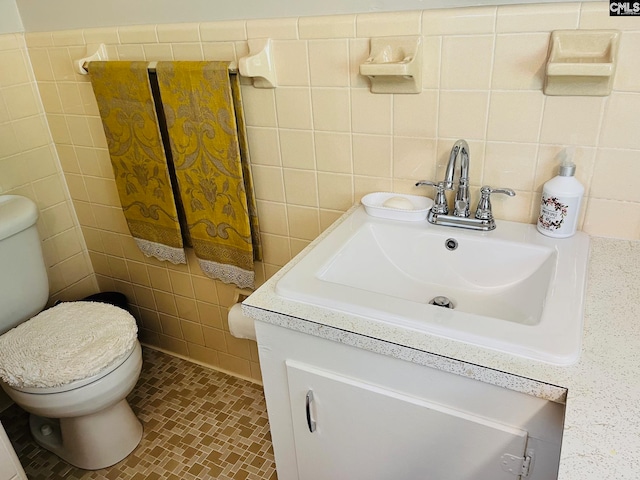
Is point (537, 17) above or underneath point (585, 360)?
above

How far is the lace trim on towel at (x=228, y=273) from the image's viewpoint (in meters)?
1.61

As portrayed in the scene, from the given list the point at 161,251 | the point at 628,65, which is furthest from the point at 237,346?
the point at 628,65

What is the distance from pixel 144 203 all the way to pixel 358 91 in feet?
2.81

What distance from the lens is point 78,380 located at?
54.9 inches

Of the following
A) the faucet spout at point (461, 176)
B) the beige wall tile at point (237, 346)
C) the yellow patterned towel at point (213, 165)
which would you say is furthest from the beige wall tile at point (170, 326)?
the faucet spout at point (461, 176)

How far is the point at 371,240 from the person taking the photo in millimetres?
1216

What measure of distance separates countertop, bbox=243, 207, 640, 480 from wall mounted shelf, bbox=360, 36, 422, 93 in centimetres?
49

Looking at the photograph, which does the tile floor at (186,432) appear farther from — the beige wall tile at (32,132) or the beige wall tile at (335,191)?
the beige wall tile at (32,132)

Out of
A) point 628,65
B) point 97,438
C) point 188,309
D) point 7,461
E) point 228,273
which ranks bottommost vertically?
point 97,438

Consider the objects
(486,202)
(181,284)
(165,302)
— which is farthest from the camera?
(165,302)

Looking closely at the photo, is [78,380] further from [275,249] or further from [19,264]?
[275,249]

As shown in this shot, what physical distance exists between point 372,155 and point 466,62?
1.05 feet

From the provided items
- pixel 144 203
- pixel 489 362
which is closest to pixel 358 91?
pixel 489 362

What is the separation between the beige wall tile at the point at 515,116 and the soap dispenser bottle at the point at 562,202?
0.09m
